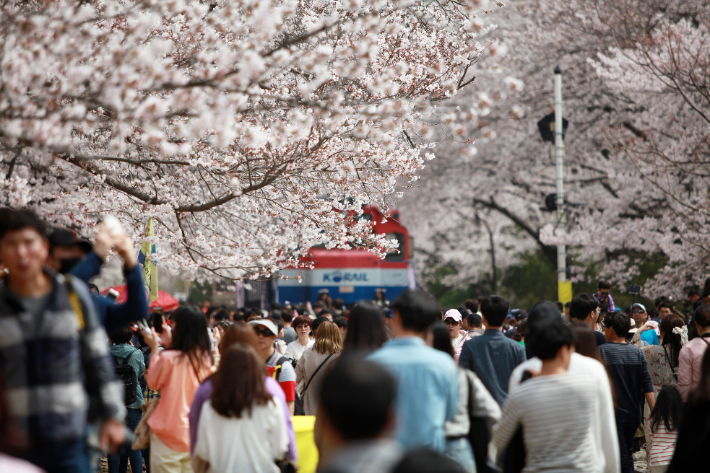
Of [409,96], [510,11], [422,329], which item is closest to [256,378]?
[422,329]

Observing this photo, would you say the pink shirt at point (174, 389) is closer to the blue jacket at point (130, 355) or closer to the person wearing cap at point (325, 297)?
the blue jacket at point (130, 355)

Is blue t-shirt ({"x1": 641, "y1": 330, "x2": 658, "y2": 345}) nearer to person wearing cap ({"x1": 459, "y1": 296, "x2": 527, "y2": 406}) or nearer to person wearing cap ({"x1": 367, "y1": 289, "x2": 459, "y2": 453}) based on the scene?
person wearing cap ({"x1": 459, "y1": 296, "x2": 527, "y2": 406})

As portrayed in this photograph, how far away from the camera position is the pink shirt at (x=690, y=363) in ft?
19.9

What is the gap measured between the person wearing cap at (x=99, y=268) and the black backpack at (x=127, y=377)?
119 inches

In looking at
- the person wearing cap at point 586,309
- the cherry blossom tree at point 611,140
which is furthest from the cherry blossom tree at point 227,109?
the cherry blossom tree at point 611,140

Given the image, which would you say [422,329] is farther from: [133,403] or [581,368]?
[133,403]

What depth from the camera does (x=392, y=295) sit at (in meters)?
19.3


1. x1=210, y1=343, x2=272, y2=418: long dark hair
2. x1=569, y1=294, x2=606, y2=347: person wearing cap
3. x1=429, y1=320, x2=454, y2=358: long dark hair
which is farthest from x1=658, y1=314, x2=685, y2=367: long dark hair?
x1=210, y1=343, x2=272, y2=418: long dark hair

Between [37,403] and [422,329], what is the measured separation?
74.4 inches

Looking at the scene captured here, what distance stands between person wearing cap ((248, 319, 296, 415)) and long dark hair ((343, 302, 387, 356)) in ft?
4.89

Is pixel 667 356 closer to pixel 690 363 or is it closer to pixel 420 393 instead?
pixel 690 363

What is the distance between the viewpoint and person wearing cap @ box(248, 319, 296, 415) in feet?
18.6

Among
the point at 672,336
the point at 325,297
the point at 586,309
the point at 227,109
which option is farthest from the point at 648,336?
the point at 325,297

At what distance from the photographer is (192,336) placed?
16.2 ft
